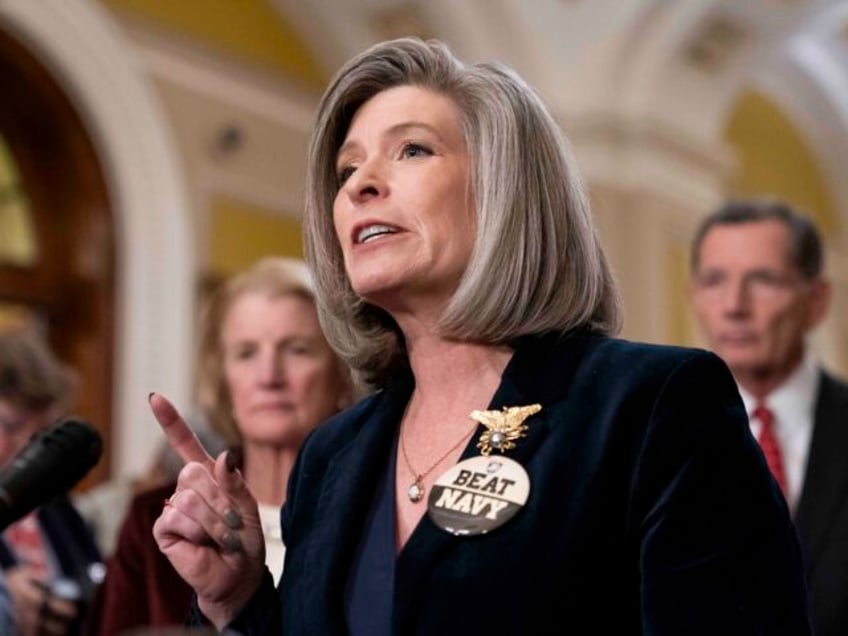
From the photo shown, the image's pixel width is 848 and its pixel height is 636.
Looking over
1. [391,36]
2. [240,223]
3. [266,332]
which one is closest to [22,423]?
[266,332]

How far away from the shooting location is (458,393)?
1.75 m

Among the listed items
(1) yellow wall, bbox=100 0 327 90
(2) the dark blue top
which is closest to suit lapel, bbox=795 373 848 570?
(2) the dark blue top

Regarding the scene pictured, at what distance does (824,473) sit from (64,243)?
497cm

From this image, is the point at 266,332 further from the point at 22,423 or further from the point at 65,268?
the point at 65,268

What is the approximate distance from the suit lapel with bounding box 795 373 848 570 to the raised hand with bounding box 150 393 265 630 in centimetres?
134

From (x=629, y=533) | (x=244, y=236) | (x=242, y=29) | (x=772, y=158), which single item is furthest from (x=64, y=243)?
(x=629, y=533)

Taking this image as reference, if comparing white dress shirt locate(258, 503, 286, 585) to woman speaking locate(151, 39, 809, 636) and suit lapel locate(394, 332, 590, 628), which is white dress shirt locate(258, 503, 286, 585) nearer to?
woman speaking locate(151, 39, 809, 636)

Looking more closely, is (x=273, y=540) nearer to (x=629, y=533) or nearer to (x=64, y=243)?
(x=629, y=533)

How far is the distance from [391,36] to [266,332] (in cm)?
546

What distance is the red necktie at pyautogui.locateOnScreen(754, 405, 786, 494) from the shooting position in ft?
9.72

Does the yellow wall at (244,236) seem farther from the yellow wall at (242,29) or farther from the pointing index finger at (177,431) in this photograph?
the pointing index finger at (177,431)

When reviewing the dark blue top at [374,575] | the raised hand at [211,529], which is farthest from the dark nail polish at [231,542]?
the dark blue top at [374,575]

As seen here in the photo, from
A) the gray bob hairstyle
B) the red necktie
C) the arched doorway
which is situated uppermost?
the arched doorway

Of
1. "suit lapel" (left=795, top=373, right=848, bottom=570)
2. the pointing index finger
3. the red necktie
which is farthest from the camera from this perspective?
the red necktie
